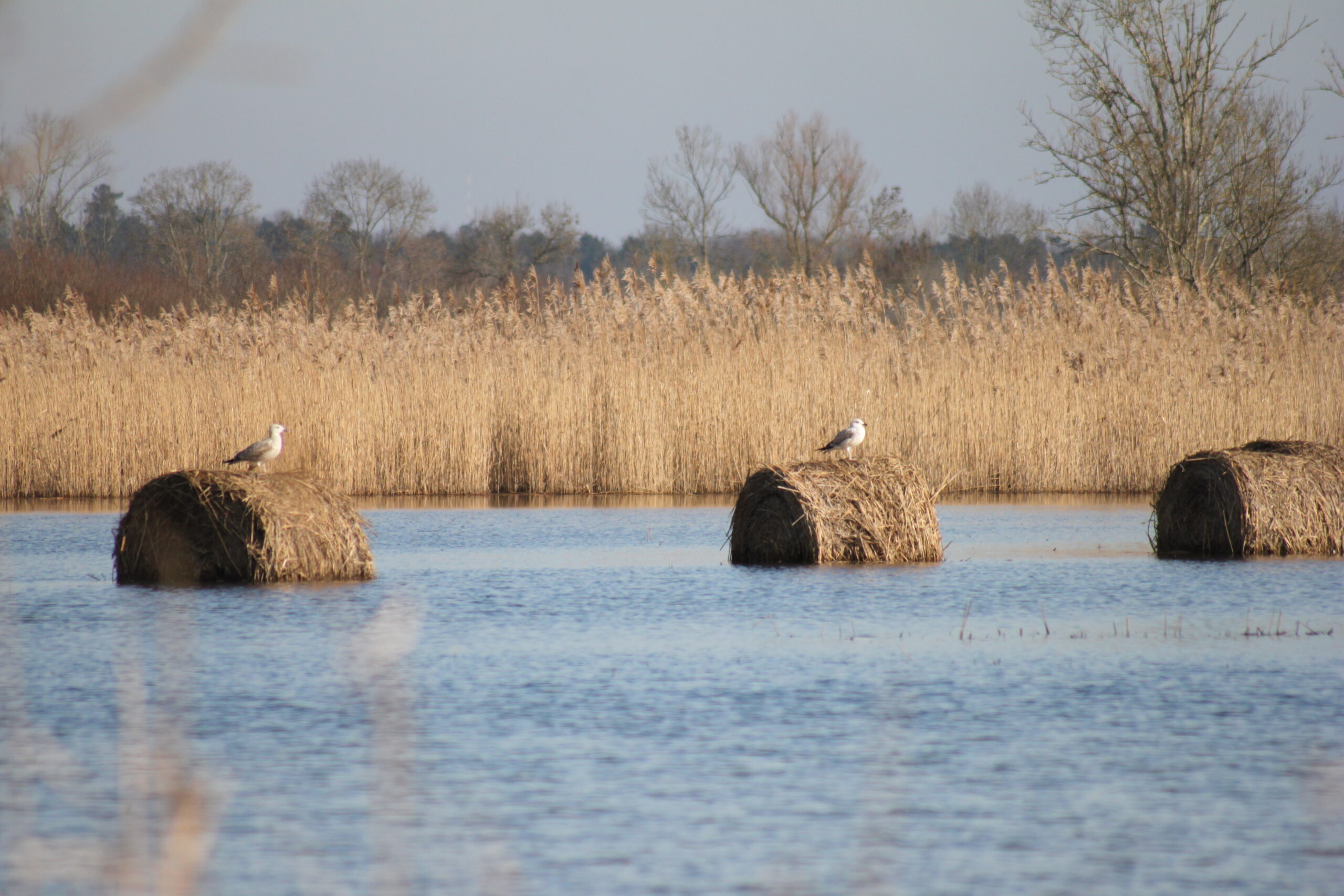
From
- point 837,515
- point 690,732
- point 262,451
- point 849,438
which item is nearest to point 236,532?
point 262,451

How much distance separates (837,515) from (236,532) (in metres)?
3.74

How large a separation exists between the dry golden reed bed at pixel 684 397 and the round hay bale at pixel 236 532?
6534 mm

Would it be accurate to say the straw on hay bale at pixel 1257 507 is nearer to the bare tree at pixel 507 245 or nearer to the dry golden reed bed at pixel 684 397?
the dry golden reed bed at pixel 684 397

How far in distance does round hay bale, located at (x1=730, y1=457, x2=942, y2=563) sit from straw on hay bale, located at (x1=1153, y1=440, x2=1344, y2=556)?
192cm

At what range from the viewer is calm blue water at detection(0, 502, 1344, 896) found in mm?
3434

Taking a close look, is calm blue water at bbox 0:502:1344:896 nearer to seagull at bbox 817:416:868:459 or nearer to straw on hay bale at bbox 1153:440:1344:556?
straw on hay bale at bbox 1153:440:1344:556

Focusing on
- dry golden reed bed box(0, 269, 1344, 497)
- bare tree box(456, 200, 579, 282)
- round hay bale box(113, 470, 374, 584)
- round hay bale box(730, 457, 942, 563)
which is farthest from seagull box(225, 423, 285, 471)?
bare tree box(456, 200, 579, 282)

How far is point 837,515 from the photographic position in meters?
9.32

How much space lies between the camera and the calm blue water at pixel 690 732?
3434mm

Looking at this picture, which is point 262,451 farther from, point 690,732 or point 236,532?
point 690,732

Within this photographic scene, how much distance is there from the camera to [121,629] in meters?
6.68

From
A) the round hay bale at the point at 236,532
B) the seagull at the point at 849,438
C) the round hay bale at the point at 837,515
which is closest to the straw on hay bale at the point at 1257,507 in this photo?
the round hay bale at the point at 837,515

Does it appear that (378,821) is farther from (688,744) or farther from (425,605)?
(425,605)

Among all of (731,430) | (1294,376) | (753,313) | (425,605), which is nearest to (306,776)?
(425,605)
